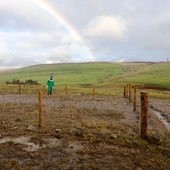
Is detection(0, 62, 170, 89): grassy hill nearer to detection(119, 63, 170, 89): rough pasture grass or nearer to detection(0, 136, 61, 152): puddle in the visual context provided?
detection(119, 63, 170, 89): rough pasture grass

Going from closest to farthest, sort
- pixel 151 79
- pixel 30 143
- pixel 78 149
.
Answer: pixel 78 149 < pixel 30 143 < pixel 151 79

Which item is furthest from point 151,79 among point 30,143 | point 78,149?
point 30,143

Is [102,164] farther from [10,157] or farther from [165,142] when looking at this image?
[165,142]

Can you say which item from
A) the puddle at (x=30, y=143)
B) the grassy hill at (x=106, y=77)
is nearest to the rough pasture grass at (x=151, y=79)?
the grassy hill at (x=106, y=77)

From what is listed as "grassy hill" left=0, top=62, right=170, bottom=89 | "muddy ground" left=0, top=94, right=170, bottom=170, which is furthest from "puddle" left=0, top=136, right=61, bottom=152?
"grassy hill" left=0, top=62, right=170, bottom=89

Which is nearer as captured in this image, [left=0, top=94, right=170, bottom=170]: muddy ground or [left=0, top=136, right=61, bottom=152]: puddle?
[left=0, top=94, right=170, bottom=170]: muddy ground

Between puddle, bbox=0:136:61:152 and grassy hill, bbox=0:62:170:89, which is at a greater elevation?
grassy hill, bbox=0:62:170:89

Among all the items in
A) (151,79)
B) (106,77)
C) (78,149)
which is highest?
(106,77)

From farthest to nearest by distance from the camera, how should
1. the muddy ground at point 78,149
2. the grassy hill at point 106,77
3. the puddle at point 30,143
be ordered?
the grassy hill at point 106,77
the puddle at point 30,143
the muddy ground at point 78,149

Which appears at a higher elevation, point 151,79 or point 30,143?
point 151,79

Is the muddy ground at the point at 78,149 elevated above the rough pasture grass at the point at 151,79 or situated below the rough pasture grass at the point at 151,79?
below

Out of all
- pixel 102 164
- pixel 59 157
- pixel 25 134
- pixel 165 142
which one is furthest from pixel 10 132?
pixel 165 142

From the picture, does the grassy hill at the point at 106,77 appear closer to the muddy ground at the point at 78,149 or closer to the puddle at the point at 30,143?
the muddy ground at the point at 78,149

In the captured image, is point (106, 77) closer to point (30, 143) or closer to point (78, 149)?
point (30, 143)
